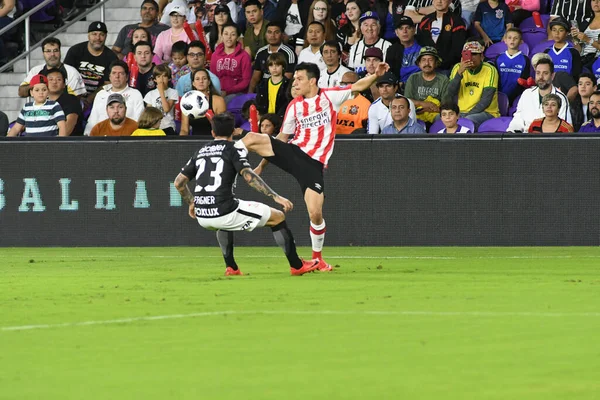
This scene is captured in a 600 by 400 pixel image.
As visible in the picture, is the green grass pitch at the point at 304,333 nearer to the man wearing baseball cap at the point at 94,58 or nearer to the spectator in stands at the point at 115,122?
the spectator in stands at the point at 115,122

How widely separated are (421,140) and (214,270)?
4.97 meters

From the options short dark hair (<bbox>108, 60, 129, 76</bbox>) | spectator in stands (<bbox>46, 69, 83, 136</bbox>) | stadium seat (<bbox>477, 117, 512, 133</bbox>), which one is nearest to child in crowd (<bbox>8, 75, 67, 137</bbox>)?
spectator in stands (<bbox>46, 69, 83, 136</bbox>)

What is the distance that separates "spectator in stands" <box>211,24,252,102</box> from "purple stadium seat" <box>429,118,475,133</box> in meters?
3.17

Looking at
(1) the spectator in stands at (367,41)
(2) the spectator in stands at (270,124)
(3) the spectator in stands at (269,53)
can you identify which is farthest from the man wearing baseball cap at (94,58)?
(1) the spectator in stands at (367,41)

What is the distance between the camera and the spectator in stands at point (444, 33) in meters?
18.2

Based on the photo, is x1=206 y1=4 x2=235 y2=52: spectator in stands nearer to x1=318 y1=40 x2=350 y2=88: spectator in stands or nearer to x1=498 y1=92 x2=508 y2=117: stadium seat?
x1=318 y1=40 x2=350 y2=88: spectator in stands

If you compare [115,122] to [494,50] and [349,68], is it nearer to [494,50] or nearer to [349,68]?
[349,68]

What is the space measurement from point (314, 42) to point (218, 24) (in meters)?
1.97

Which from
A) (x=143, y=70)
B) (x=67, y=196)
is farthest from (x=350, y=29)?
(x=67, y=196)

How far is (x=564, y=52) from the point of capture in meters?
17.5

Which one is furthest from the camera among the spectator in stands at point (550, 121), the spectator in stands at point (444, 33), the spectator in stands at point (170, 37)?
the spectator in stands at point (170, 37)

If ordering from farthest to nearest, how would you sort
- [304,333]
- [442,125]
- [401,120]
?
1. [442,125]
2. [401,120]
3. [304,333]

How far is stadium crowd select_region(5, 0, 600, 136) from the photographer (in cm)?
1723

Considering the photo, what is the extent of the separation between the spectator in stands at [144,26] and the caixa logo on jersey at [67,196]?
12.1ft
